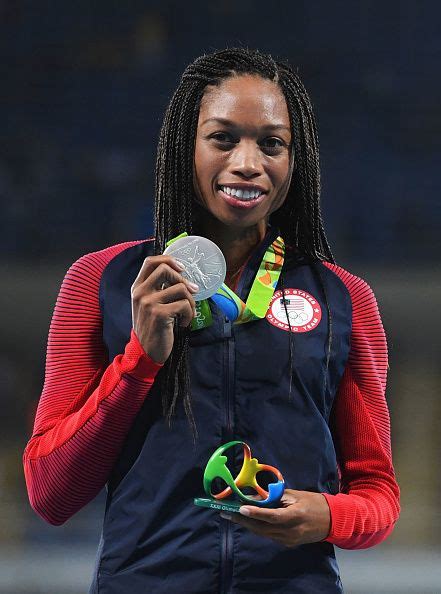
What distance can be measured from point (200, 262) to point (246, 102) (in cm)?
20

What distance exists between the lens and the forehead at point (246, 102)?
3.54ft

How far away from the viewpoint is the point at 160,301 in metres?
0.95

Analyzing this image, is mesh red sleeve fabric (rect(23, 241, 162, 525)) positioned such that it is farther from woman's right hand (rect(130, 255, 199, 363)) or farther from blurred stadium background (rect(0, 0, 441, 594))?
blurred stadium background (rect(0, 0, 441, 594))

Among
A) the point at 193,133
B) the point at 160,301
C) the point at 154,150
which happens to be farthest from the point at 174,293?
the point at 154,150

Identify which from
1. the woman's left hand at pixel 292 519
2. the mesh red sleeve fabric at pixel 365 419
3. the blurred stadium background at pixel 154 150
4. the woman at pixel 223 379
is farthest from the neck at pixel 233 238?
the blurred stadium background at pixel 154 150

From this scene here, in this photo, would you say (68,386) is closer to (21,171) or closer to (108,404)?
(108,404)

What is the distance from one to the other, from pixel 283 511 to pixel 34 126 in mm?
3537

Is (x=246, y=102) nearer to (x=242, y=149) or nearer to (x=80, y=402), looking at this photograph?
(x=242, y=149)

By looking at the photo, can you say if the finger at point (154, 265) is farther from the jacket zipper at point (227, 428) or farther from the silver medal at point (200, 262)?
the jacket zipper at point (227, 428)

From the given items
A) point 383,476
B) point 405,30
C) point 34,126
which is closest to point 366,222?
point 405,30

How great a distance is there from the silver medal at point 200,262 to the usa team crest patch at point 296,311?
0.36 ft

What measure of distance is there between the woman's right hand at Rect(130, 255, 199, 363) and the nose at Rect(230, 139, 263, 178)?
0.15 meters

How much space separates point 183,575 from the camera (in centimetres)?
101

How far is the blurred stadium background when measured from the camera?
369 centimetres
